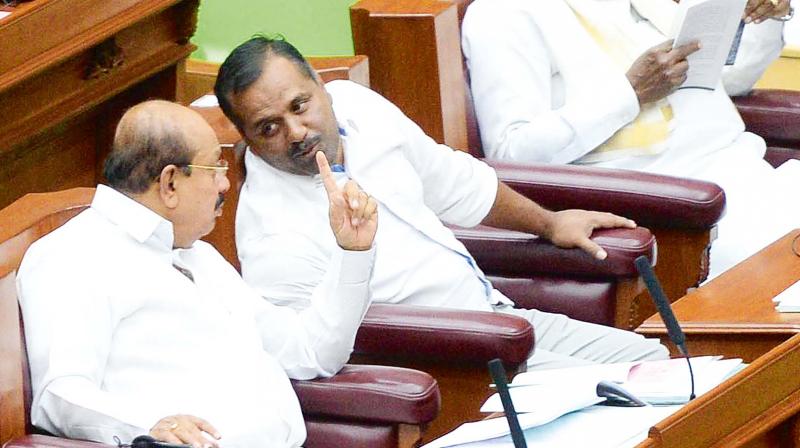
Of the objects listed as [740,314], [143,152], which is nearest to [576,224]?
[740,314]

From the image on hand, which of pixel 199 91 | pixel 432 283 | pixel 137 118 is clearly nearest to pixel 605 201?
pixel 432 283

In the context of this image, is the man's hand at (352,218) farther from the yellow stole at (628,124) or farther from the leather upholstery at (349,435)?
the yellow stole at (628,124)

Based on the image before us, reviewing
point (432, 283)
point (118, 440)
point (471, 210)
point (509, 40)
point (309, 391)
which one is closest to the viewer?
point (118, 440)

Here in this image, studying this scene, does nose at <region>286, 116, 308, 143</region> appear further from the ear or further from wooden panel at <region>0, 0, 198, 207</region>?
wooden panel at <region>0, 0, 198, 207</region>

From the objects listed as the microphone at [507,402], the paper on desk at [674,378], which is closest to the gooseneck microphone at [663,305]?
the paper on desk at [674,378]

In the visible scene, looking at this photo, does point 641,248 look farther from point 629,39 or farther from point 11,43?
point 11,43

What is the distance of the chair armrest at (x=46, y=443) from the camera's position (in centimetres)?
203

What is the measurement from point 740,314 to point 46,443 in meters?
1.11

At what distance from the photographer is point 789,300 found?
100.0 inches

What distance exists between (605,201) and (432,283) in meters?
0.53

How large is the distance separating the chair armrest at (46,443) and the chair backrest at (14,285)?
0.10 feet

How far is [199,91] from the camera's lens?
4.67m

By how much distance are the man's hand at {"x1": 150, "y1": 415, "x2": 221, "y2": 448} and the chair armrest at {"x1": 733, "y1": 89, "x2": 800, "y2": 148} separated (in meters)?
2.11

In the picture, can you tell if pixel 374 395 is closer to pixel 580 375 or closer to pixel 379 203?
pixel 580 375
